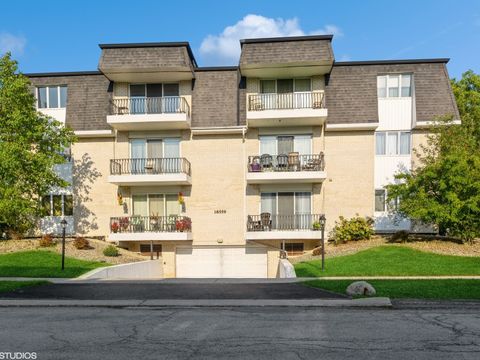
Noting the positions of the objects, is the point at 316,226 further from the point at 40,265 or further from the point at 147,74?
the point at 40,265

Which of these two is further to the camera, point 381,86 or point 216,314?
point 381,86

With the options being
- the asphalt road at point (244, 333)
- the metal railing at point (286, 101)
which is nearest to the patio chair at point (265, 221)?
the metal railing at point (286, 101)

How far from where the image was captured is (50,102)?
2570 centimetres

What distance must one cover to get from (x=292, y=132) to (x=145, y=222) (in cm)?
968

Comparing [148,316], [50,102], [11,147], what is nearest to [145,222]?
[11,147]

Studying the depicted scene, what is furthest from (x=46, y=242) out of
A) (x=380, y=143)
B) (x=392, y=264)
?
(x=380, y=143)

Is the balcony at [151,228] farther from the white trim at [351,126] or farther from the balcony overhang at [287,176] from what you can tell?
the white trim at [351,126]

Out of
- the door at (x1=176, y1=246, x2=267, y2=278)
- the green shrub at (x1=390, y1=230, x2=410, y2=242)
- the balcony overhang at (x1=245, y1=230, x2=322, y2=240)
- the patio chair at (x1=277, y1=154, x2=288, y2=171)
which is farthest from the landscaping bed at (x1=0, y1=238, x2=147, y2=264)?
the green shrub at (x1=390, y1=230, x2=410, y2=242)

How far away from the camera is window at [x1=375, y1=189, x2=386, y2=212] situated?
24.5 meters

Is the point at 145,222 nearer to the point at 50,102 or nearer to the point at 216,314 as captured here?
the point at 50,102

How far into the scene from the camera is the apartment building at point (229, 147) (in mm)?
23594

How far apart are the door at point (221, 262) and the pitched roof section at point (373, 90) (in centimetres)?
871

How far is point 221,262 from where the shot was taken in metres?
24.3

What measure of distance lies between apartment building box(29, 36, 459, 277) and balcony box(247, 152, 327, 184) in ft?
0.28
